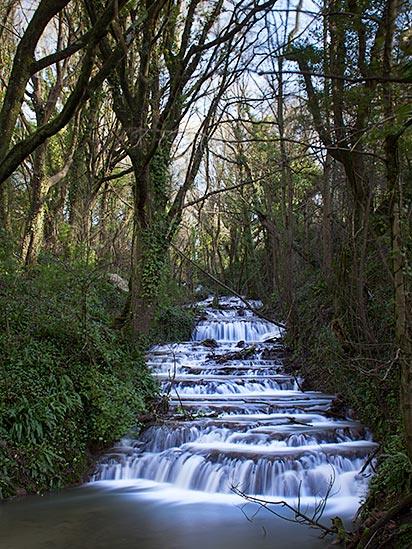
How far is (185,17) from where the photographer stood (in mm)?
12406

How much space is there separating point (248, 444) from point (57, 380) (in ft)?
10.6

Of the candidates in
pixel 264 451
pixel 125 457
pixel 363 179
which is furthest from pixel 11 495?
pixel 363 179

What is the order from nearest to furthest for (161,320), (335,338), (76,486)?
1. (76,486)
2. (335,338)
3. (161,320)

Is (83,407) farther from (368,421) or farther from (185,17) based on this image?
(185,17)

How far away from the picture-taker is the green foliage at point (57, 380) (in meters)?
7.80

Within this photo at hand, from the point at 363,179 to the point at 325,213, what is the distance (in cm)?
468

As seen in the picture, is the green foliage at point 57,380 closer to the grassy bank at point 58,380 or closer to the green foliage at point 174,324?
the grassy bank at point 58,380

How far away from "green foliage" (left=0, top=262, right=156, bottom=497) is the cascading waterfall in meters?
0.56

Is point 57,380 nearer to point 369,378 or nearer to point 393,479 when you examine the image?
point 369,378

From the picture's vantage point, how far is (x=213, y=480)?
7.71 metres

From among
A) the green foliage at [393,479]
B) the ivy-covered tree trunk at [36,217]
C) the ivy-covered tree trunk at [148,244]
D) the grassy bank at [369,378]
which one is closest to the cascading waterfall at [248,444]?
the grassy bank at [369,378]

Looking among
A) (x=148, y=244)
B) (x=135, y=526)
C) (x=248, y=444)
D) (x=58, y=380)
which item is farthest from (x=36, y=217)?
(x=135, y=526)

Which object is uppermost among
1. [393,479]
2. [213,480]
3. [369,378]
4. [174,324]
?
[174,324]

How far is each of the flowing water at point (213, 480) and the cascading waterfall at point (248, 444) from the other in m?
0.02
